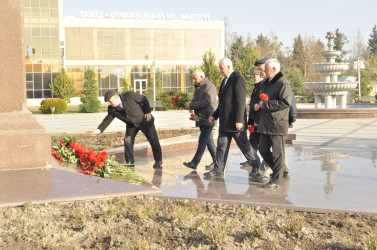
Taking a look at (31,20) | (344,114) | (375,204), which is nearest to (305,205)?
(375,204)

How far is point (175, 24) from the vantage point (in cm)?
6150

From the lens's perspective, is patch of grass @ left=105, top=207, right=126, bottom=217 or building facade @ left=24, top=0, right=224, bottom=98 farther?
building facade @ left=24, top=0, right=224, bottom=98

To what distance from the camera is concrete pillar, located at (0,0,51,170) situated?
725 centimetres

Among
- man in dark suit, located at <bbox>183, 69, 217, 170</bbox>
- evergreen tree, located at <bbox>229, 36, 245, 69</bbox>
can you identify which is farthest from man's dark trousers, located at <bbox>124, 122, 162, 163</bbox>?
evergreen tree, located at <bbox>229, 36, 245, 69</bbox>

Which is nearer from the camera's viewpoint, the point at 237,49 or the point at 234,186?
the point at 234,186

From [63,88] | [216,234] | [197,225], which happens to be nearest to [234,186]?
[197,225]

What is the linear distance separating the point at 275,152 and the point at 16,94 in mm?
3792

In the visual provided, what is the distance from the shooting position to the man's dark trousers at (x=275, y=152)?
256 inches

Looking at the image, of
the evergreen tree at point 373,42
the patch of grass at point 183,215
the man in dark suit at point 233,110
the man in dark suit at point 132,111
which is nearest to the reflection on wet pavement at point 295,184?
the man in dark suit at point 233,110

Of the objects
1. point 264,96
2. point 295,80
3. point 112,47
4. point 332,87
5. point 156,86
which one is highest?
point 112,47

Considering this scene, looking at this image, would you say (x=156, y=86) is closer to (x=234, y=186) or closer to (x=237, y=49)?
(x=237, y=49)

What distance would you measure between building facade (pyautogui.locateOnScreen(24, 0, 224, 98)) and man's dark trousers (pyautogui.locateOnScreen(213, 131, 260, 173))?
48.6 meters

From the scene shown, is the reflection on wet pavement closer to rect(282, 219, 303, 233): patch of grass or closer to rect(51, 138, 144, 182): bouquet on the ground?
rect(51, 138, 144, 182): bouquet on the ground

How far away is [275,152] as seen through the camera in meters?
6.50
